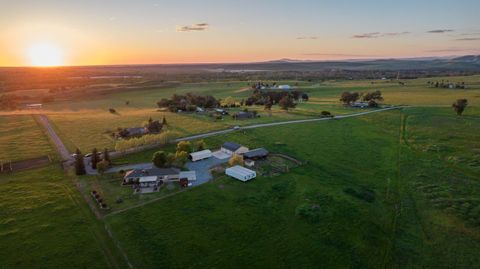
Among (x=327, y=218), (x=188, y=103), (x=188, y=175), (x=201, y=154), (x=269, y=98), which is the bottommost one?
(x=327, y=218)

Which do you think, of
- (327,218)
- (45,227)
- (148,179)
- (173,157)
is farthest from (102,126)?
(327,218)

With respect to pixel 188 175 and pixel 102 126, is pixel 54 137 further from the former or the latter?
pixel 188 175

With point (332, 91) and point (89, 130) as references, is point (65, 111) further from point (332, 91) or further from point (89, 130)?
point (332, 91)

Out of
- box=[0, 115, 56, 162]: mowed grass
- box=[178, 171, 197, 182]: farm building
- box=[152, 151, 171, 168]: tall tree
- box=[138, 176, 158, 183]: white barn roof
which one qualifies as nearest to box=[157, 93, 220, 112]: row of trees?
box=[0, 115, 56, 162]: mowed grass

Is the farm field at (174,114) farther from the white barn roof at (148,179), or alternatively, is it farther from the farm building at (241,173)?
the farm building at (241,173)

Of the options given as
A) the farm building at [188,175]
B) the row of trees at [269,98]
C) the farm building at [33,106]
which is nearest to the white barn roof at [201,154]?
the farm building at [188,175]

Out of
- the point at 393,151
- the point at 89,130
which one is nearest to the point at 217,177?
the point at 393,151

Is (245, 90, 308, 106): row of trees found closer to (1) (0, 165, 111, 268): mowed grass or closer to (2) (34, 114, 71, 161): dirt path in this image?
(2) (34, 114, 71, 161): dirt path
